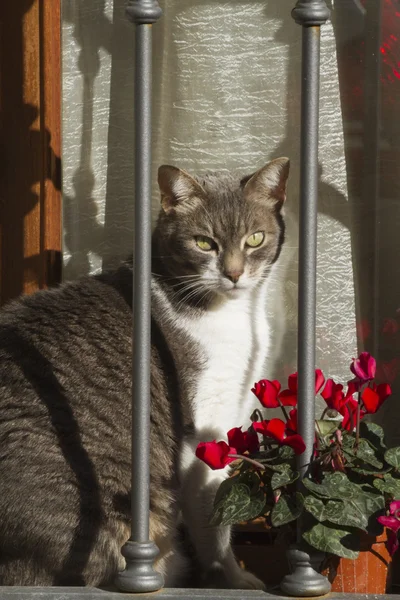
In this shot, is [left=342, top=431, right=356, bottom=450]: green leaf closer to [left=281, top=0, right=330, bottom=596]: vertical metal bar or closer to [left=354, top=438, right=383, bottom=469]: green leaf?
[left=354, top=438, right=383, bottom=469]: green leaf

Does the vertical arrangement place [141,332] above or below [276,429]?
above

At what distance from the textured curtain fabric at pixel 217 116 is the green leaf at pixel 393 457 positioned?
2.93 feet

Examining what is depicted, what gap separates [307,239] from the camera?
1.79m

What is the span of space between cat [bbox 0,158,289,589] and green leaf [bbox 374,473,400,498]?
2.09 feet

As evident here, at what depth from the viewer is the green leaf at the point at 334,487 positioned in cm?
188

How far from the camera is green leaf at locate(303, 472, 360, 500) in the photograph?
6.18 ft

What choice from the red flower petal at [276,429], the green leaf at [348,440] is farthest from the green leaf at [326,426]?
the red flower petal at [276,429]

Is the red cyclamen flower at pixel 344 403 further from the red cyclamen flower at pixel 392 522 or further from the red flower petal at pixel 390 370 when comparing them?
the red flower petal at pixel 390 370

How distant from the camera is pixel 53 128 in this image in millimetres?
2967

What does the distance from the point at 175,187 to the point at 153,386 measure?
613mm

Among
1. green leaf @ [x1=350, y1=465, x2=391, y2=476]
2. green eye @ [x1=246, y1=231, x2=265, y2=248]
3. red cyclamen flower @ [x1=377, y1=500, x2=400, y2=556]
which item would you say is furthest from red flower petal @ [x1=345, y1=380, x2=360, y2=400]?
green eye @ [x1=246, y1=231, x2=265, y2=248]

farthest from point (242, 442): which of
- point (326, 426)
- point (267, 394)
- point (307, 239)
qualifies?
point (307, 239)

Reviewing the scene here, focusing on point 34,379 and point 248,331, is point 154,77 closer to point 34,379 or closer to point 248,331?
point 248,331

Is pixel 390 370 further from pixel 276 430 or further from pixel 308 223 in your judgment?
pixel 308 223
